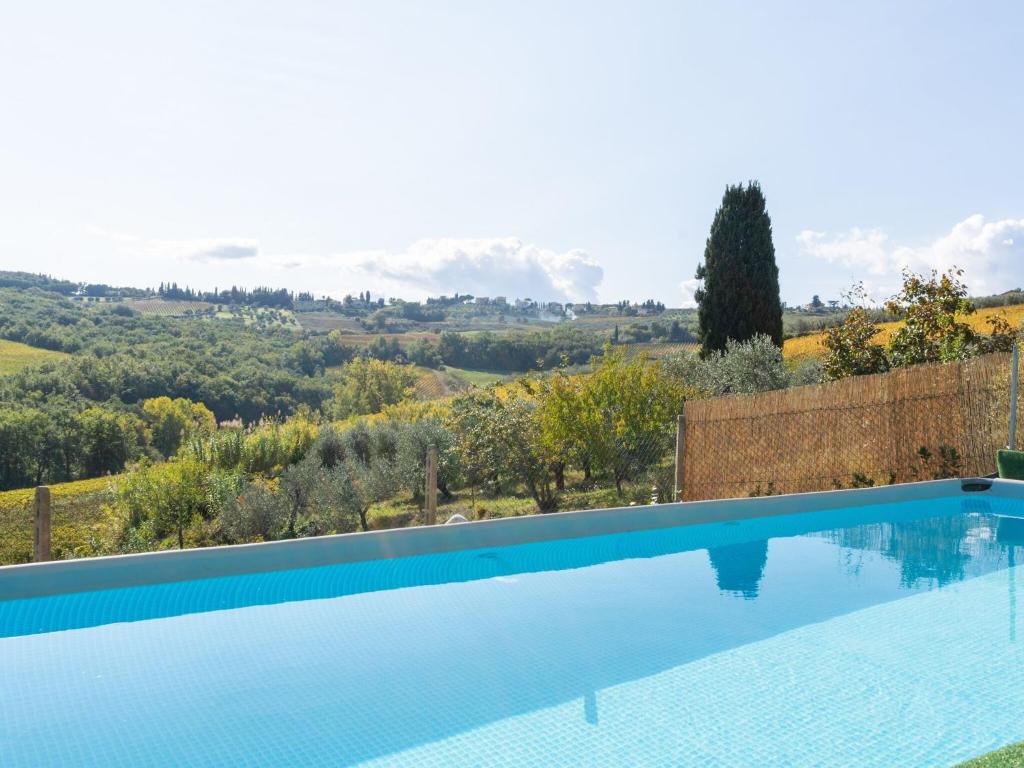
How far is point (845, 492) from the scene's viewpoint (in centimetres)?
809

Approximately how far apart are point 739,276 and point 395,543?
17.8 meters

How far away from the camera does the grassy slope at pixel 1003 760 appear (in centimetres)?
224

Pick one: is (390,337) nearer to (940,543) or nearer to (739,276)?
(739,276)

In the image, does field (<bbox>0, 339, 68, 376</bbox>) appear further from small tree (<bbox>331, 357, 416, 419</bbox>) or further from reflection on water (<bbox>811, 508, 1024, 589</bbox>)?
reflection on water (<bbox>811, 508, 1024, 589</bbox>)

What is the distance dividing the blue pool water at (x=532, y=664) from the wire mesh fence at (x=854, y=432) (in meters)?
2.89

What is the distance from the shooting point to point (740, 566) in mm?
6184

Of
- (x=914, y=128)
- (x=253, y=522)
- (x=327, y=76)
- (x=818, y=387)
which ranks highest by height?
(x=327, y=76)

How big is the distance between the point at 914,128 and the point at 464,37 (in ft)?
21.4

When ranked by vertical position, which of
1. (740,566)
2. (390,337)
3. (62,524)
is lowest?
(62,524)

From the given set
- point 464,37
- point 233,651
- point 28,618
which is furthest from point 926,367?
point 28,618

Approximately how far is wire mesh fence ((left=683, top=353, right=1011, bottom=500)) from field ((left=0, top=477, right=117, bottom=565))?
7916mm

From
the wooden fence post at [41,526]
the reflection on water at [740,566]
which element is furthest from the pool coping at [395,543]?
the wooden fence post at [41,526]

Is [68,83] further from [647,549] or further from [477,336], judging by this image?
[477,336]

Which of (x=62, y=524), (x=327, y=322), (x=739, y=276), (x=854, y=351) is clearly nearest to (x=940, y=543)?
(x=854, y=351)
